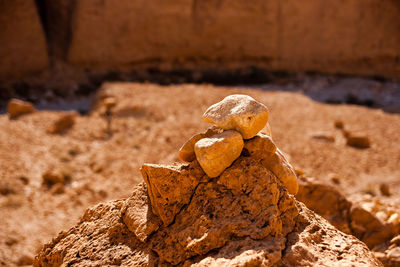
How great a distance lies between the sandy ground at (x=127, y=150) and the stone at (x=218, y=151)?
319 cm

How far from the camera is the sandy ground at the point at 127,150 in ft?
18.0

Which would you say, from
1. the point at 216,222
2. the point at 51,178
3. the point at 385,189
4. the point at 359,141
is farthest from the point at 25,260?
the point at 359,141

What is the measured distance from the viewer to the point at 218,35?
517 inches

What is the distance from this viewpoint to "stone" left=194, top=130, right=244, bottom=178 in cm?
206

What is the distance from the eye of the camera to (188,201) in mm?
2111

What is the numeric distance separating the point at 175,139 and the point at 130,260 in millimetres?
5332

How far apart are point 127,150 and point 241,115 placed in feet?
17.1

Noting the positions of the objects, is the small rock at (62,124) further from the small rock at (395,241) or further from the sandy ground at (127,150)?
the small rock at (395,241)

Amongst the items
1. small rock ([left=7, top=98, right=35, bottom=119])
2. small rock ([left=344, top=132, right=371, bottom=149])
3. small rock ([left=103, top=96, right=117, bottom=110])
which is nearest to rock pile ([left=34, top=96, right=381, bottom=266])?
small rock ([left=344, top=132, right=371, bottom=149])

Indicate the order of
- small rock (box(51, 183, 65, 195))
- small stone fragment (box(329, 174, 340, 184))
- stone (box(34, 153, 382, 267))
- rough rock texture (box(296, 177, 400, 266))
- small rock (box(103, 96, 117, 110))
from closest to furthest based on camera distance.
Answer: stone (box(34, 153, 382, 267)), rough rock texture (box(296, 177, 400, 266)), small rock (box(51, 183, 65, 195)), small stone fragment (box(329, 174, 340, 184)), small rock (box(103, 96, 117, 110))

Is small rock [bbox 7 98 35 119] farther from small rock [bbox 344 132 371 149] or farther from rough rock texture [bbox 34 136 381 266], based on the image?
rough rock texture [bbox 34 136 381 266]

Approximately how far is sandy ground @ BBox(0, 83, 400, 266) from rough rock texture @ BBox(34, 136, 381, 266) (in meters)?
2.75

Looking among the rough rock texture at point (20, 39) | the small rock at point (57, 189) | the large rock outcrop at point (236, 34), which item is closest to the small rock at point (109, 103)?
the small rock at point (57, 189)

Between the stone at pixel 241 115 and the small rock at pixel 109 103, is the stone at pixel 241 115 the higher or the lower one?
the higher one
